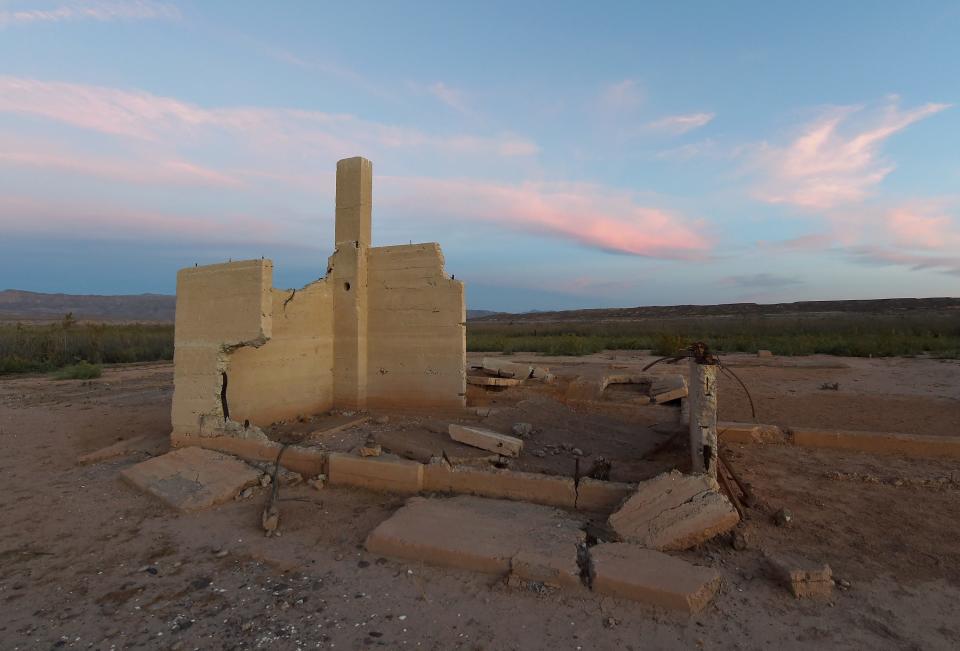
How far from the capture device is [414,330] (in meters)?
8.80

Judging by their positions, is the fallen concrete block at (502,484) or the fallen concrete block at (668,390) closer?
the fallen concrete block at (502,484)

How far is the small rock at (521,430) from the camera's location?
Answer: 24.9ft

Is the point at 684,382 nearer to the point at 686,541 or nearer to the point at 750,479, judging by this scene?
the point at 750,479

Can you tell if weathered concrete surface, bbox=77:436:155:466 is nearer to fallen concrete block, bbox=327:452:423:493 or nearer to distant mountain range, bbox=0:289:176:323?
fallen concrete block, bbox=327:452:423:493

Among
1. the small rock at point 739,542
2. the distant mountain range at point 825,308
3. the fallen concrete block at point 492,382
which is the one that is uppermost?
the distant mountain range at point 825,308

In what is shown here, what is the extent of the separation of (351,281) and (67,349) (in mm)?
16845

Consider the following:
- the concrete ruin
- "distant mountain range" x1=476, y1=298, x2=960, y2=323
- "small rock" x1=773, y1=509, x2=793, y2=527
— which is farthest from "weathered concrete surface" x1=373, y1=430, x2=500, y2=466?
"distant mountain range" x1=476, y1=298, x2=960, y2=323

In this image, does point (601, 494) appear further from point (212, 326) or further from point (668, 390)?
point (668, 390)

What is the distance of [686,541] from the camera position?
413cm

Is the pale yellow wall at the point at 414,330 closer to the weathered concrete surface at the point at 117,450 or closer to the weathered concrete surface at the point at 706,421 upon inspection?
the weathered concrete surface at the point at 117,450

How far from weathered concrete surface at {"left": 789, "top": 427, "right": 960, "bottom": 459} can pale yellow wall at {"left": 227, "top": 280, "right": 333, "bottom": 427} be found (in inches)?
280

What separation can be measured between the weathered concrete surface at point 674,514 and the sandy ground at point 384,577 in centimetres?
14

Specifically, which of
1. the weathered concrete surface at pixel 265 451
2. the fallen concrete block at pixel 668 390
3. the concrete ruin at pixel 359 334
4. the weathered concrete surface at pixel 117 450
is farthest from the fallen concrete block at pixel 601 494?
the weathered concrete surface at pixel 117 450

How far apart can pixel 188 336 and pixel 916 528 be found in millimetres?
8345
